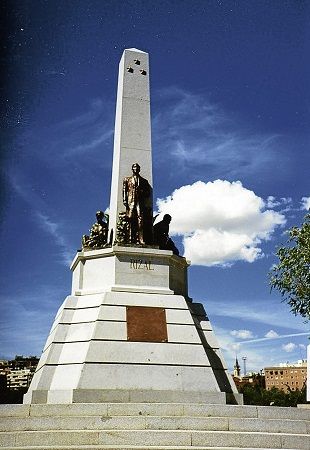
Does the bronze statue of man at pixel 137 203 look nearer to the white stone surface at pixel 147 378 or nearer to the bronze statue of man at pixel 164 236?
the bronze statue of man at pixel 164 236

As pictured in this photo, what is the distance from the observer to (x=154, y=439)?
28.4 ft

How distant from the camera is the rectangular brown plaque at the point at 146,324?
486 inches

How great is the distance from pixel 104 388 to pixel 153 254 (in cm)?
410

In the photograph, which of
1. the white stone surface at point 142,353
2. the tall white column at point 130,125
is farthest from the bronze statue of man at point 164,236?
the white stone surface at point 142,353

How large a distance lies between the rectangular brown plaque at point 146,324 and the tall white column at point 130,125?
10.0 feet

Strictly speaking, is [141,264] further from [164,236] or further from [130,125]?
[130,125]

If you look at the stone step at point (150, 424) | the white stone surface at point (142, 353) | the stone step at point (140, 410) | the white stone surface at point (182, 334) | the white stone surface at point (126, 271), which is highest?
the white stone surface at point (126, 271)

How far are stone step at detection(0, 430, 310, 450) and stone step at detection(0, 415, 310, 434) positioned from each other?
1.24 ft

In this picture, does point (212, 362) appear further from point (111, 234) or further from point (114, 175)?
point (114, 175)

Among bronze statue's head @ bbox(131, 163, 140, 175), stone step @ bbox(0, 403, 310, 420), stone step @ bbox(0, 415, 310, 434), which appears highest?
bronze statue's head @ bbox(131, 163, 140, 175)

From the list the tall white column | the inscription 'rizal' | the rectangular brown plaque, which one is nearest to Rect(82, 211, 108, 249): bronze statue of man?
the tall white column

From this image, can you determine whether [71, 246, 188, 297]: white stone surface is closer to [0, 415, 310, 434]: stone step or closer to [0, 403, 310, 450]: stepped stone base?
[0, 403, 310, 450]: stepped stone base

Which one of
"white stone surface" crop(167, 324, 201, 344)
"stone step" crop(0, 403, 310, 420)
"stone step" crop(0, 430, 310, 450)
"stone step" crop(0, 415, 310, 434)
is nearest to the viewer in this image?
"stone step" crop(0, 430, 310, 450)

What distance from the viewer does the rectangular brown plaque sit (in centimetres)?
1234
